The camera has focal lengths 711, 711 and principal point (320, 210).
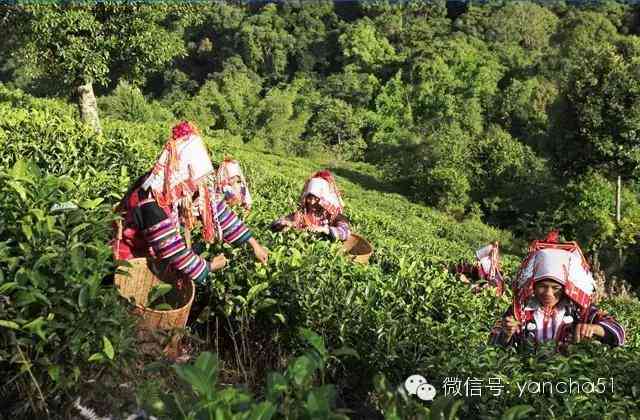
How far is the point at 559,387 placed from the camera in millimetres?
2289

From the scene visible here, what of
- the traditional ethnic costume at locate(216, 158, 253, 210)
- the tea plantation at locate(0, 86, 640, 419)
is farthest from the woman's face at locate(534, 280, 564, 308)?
the traditional ethnic costume at locate(216, 158, 253, 210)

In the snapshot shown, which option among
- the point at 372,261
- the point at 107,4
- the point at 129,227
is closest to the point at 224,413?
the point at 129,227

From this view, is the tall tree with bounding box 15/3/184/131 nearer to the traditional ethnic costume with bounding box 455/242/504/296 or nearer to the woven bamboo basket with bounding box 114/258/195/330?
the traditional ethnic costume with bounding box 455/242/504/296

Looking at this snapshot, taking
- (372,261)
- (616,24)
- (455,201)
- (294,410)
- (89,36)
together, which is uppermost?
(616,24)

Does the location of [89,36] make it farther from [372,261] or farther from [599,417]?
[599,417]

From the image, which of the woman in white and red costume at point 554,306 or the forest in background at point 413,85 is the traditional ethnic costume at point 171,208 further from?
the forest in background at point 413,85

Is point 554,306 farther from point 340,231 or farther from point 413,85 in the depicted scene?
point 413,85

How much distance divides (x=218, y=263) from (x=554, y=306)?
1.57 metres

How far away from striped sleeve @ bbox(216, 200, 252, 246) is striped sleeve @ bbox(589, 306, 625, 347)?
1666 mm

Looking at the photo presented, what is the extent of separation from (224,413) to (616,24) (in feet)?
149

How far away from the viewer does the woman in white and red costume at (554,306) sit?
315 cm

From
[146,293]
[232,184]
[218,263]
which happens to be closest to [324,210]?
[232,184]

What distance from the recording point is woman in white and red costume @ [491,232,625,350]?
315cm

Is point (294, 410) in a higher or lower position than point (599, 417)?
higher
